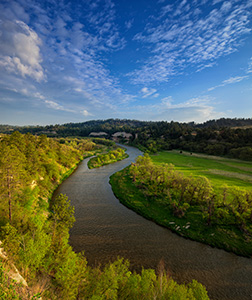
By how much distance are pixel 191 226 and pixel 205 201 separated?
28.1 feet

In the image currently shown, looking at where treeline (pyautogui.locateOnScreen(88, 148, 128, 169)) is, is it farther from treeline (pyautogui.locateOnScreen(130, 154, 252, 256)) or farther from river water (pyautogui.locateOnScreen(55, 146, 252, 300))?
river water (pyautogui.locateOnScreen(55, 146, 252, 300))

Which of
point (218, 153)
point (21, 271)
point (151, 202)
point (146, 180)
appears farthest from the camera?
point (218, 153)

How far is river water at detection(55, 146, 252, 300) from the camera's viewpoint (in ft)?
61.7

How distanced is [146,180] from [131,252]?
27769 mm

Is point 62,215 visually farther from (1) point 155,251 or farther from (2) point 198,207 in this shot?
(2) point 198,207

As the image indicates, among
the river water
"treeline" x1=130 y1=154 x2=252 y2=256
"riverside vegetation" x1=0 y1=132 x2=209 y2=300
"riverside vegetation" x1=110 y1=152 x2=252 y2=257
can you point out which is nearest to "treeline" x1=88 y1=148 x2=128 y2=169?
"riverside vegetation" x1=110 y1=152 x2=252 y2=257

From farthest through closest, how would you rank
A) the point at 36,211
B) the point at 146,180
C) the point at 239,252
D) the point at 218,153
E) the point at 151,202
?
the point at 218,153, the point at 146,180, the point at 151,202, the point at 36,211, the point at 239,252

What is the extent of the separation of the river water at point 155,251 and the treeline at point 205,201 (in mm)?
5455

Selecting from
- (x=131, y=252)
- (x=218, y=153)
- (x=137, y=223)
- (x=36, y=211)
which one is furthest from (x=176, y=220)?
(x=218, y=153)

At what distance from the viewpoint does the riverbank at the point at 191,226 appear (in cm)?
2381

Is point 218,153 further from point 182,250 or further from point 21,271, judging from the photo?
point 21,271

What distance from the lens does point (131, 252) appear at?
74.7ft

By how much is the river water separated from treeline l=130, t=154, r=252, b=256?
5.46 metres

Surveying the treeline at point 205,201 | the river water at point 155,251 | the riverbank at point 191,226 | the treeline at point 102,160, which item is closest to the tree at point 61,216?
the river water at point 155,251
